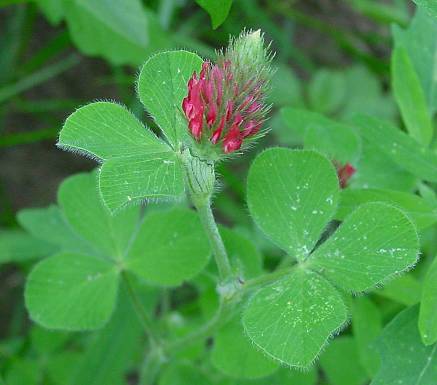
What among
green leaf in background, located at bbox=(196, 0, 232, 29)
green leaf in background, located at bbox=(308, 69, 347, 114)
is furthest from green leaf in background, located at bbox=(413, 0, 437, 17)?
green leaf in background, located at bbox=(308, 69, 347, 114)

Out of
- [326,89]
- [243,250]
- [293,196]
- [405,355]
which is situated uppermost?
[293,196]

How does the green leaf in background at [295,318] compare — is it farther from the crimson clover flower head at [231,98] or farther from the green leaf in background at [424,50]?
the green leaf in background at [424,50]

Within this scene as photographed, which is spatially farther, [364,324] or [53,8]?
[53,8]

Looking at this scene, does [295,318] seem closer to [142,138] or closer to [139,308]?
[142,138]

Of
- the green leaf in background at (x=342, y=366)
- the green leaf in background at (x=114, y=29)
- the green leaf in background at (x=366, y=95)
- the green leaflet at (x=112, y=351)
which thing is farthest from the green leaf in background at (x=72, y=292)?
the green leaf in background at (x=366, y=95)

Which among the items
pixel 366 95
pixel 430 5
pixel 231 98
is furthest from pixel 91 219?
pixel 366 95

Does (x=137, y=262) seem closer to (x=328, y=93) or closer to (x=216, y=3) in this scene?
(x=216, y=3)
